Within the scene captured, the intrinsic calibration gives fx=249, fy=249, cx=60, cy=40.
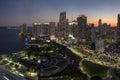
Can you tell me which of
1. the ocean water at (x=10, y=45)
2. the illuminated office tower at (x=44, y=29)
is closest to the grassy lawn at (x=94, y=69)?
the ocean water at (x=10, y=45)

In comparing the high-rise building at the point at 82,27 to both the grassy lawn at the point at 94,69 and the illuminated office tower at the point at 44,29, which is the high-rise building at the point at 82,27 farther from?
the grassy lawn at the point at 94,69

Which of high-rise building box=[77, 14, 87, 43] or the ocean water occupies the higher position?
high-rise building box=[77, 14, 87, 43]

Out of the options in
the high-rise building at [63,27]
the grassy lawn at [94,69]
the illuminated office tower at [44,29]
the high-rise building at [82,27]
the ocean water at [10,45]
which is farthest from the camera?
the illuminated office tower at [44,29]

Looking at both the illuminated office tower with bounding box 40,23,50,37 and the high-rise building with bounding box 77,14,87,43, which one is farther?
the illuminated office tower with bounding box 40,23,50,37

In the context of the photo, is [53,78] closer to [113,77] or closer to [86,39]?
[113,77]

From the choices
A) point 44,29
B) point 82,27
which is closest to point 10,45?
point 44,29

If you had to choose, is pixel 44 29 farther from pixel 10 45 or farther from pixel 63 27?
pixel 10 45

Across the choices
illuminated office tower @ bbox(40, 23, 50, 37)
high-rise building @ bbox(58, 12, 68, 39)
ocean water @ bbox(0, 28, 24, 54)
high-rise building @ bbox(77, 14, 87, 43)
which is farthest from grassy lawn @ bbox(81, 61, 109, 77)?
illuminated office tower @ bbox(40, 23, 50, 37)

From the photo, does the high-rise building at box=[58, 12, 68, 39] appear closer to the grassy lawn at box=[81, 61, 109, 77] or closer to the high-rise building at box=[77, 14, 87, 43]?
the high-rise building at box=[77, 14, 87, 43]
